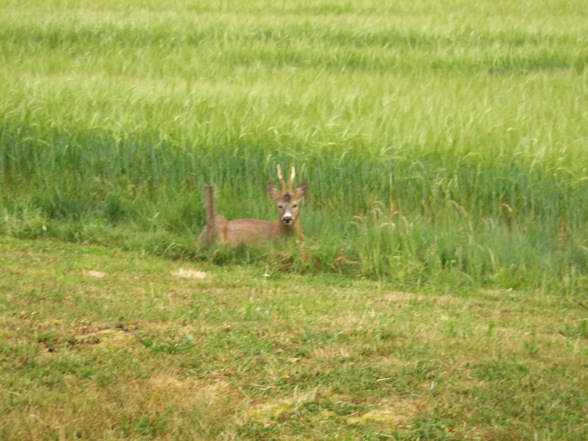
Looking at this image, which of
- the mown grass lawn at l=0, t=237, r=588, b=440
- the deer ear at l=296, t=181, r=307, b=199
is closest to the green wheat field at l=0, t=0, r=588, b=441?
the mown grass lawn at l=0, t=237, r=588, b=440

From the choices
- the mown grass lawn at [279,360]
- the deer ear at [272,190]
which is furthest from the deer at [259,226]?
the mown grass lawn at [279,360]

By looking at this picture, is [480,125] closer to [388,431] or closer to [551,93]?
[551,93]

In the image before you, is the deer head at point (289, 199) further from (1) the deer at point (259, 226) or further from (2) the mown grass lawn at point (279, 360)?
(2) the mown grass lawn at point (279, 360)

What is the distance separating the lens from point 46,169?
927 centimetres

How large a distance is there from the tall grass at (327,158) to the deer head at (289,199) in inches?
11.5

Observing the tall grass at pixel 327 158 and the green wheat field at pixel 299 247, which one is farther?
the tall grass at pixel 327 158

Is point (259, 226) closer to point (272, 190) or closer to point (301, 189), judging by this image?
point (272, 190)

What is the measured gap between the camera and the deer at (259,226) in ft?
25.1

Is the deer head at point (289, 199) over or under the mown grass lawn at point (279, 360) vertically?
over

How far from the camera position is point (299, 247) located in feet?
24.7

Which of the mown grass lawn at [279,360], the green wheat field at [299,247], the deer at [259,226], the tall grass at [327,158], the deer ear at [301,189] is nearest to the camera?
Answer: the mown grass lawn at [279,360]

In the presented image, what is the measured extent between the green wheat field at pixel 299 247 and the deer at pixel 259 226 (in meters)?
0.11

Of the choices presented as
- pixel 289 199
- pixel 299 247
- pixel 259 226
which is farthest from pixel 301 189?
pixel 299 247

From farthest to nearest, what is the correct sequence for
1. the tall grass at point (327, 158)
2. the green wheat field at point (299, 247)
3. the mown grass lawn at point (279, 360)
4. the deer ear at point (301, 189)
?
the deer ear at point (301, 189), the tall grass at point (327, 158), the green wheat field at point (299, 247), the mown grass lawn at point (279, 360)
